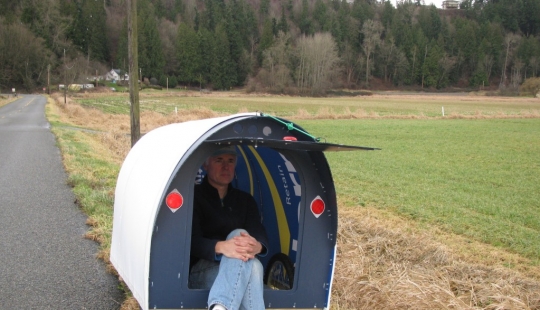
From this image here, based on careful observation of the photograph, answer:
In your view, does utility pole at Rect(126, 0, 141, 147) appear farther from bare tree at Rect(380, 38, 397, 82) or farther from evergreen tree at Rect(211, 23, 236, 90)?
bare tree at Rect(380, 38, 397, 82)

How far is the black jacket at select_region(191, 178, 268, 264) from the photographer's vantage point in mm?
4184


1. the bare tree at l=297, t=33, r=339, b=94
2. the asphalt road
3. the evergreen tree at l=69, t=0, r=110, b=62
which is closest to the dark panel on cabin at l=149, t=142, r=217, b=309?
the asphalt road

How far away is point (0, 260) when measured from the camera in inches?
241

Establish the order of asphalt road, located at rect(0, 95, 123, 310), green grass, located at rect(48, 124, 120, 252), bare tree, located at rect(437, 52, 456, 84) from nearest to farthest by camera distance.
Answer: asphalt road, located at rect(0, 95, 123, 310) < green grass, located at rect(48, 124, 120, 252) < bare tree, located at rect(437, 52, 456, 84)

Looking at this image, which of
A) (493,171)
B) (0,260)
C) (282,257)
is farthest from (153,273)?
(493,171)

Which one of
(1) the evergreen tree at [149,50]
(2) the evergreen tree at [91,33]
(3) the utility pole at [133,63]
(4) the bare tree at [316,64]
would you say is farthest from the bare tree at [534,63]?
(3) the utility pole at [133,63]

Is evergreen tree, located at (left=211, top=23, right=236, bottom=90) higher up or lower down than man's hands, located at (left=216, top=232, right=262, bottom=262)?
higher up

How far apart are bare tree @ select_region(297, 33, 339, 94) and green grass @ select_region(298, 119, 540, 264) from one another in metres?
76.7

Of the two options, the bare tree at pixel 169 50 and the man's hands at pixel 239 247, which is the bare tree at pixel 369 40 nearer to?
the bare tree at pixel 169 50

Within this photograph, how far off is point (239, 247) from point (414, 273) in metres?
2.71

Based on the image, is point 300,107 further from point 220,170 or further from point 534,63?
point 534,63

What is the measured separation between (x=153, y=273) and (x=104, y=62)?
136895 mm

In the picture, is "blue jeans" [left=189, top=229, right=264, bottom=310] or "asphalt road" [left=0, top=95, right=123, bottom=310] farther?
"asphalt road" [left=0, top=95, right=123, bottom=310]

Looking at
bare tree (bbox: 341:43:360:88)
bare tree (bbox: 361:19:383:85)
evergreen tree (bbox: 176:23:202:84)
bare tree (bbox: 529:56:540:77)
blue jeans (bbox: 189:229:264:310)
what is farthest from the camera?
bare tree (bbox: 341:43:360:88)
